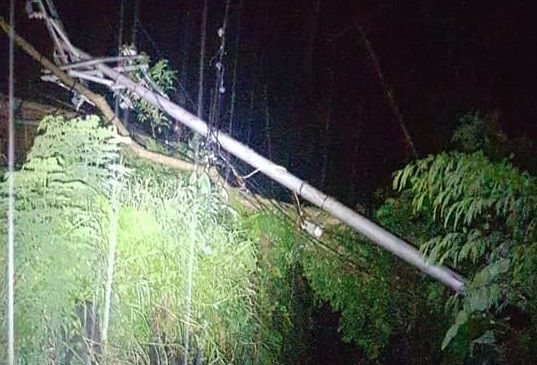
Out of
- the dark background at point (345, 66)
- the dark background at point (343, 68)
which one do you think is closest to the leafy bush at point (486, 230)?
the dark background at point (343, 68)

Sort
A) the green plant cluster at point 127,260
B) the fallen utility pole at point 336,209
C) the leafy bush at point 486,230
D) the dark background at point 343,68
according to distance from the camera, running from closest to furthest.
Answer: the green plant cluster at point 127,260
the leafy bush at point 486,230
the fallen utility pole at point 336,209
the dark background at point 343,68

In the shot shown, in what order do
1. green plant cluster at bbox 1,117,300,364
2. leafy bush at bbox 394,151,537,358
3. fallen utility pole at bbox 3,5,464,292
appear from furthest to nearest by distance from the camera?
1. fallen utility pole at bbox 3,5,464,292
2. leafy bush at bbox 394,151,537,358
3. green plant cluster at bbox 1,117,300,364

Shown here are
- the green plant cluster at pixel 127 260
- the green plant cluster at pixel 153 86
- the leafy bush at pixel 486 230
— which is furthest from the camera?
the green plant cluster at pixel 153 86

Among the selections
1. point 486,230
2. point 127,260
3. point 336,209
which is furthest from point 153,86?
point 486,230

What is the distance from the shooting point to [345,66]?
5332 mm

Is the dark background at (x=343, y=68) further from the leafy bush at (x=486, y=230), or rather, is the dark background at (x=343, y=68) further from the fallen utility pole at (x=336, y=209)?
the leafy bush at (x=486, y=230)

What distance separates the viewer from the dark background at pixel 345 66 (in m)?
4.72

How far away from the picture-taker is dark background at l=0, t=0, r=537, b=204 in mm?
4723

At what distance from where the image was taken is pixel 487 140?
3836 millimetres

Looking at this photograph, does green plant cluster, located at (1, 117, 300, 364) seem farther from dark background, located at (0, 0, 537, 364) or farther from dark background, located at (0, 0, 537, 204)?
dark background, located at (0, 0, 537, 204)

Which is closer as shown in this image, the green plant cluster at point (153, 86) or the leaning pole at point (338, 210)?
the leaning pole at point (338, 210)

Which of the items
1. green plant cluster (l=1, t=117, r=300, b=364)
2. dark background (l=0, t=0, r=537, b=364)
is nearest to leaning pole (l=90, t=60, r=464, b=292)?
green plant cluster (l=1, t=117, r=300, b=364)

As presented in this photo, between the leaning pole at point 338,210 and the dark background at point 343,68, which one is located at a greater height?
the dark background at point 343,68

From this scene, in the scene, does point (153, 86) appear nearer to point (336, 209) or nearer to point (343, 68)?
point (336, 209)
